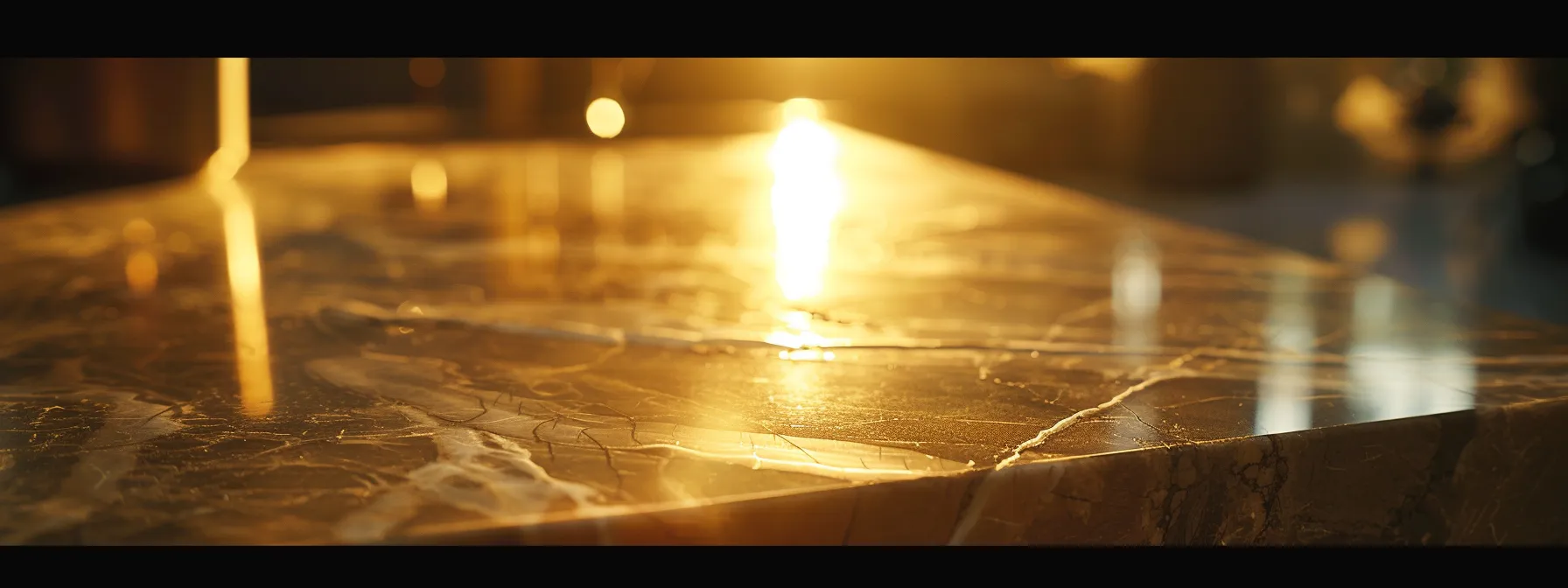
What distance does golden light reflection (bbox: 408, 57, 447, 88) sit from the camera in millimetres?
5059

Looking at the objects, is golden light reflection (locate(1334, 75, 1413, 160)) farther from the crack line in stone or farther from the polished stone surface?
the crack line in stone

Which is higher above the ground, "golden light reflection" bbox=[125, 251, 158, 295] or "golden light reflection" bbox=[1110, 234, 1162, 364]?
"golden light reflection" bbox=[125, 251, 158, 295]

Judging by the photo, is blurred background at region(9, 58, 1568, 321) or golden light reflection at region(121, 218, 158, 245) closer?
golden light reflection at region(121, 218, 158, 245)

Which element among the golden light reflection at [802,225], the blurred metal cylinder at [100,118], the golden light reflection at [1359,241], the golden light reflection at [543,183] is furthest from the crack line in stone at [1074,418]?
the golden light reflection at [1359,241]

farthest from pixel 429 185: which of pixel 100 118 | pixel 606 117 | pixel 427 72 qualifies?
pixel 427 72

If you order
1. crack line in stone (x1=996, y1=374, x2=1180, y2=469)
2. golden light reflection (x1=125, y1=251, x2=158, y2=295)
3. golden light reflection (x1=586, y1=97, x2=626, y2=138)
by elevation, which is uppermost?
golden light reflection (x1=586, y1=97, x2=626, y2=138)

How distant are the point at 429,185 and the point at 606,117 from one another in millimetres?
2181

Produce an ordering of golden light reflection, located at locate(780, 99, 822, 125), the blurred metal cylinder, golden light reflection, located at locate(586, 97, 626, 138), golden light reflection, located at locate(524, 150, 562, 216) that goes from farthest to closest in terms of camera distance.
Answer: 1. golden light reflection, located at locate(780, 99, 822, 125)
2. golden light reflection, located at locate(586, 97, 626, 138)
3. the blurred metal cylinder
4. golden light reflection, located at locate(524, 150, 562, 216)

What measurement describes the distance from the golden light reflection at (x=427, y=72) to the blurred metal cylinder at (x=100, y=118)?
333cm

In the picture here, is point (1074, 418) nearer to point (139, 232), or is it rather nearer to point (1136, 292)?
point (1136, 292)

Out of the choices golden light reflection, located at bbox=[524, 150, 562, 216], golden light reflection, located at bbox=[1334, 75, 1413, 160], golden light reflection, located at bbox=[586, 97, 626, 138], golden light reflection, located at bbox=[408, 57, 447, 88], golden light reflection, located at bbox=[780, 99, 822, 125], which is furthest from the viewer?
golden light reflection, located at bbox=[1334, 75, 1413, 160]

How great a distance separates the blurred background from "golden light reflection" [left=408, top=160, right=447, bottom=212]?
33cm

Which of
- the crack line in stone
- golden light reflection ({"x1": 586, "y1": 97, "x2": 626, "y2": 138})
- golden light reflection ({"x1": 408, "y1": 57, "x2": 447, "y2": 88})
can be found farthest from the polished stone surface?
golden light reflection ({"x1": 408, "y1": 57, "x2": 447, "y2": 88})
